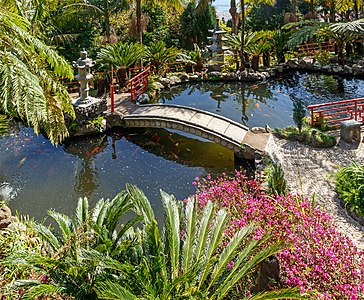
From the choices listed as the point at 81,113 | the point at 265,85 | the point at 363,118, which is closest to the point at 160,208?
the point at 81,113

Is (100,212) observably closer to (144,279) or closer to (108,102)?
(144,279)

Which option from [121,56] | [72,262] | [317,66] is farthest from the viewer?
[317,66]

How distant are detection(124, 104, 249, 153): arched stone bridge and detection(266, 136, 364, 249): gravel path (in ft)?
3.34

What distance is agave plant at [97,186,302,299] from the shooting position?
361 centimetres

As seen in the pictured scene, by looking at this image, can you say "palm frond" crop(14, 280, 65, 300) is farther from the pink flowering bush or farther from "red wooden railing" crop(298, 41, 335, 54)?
"red wooden railing" crop(298, 41, 335, 54)

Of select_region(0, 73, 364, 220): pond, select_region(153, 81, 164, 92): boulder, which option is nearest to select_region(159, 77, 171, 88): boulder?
select_region(153, 81, 164, 92): boulder

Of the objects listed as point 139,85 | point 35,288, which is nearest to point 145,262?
point 35,288

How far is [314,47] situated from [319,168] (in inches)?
653

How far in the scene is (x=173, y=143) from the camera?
11.7m

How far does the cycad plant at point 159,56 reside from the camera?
18156mm

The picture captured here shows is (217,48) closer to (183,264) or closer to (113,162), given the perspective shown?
(113,162)

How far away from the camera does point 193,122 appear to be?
1105 cm

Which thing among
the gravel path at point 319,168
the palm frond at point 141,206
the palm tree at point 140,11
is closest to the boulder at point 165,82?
the palm tree at point 140,11

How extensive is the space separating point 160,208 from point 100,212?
2822mm
